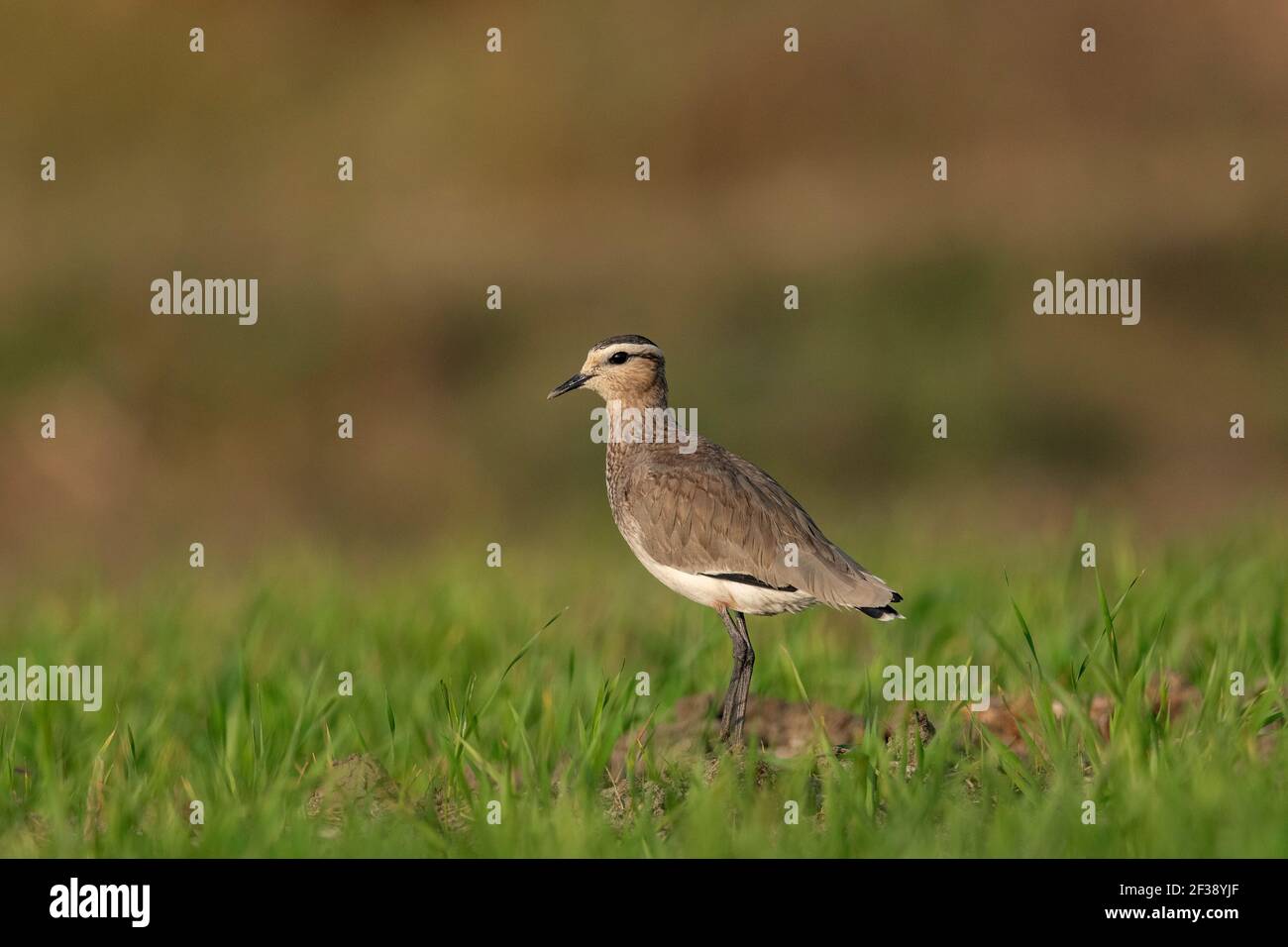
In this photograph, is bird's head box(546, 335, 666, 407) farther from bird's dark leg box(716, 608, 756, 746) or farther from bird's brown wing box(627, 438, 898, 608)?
bird's dark leg box(716, 608, 756, 746)

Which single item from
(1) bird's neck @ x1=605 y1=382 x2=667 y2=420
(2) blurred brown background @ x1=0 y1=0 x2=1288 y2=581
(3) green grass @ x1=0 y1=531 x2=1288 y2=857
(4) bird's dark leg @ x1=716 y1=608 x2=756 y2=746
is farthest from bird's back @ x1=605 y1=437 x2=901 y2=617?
(2) blurred brown background @ x1=0 y1=0 x2=1288 y2=581

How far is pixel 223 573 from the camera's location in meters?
11.7

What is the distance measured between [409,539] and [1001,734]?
9.06 meters

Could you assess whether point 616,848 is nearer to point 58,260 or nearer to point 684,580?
point 684,580

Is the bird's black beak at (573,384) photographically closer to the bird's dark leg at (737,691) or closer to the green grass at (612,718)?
the green grass at (612,718)

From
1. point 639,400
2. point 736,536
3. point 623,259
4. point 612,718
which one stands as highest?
point 623,259

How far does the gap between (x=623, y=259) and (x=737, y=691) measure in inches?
577

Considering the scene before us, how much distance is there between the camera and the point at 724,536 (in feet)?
23.0

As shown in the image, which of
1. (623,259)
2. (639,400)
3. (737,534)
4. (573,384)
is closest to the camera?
(737,534)

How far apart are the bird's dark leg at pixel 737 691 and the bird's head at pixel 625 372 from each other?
1.20m

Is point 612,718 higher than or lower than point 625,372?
lower

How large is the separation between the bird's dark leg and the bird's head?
120 cm

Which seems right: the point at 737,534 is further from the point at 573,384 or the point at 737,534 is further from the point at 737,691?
the point at 573,384

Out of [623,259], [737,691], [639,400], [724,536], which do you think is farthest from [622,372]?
[623,259]
